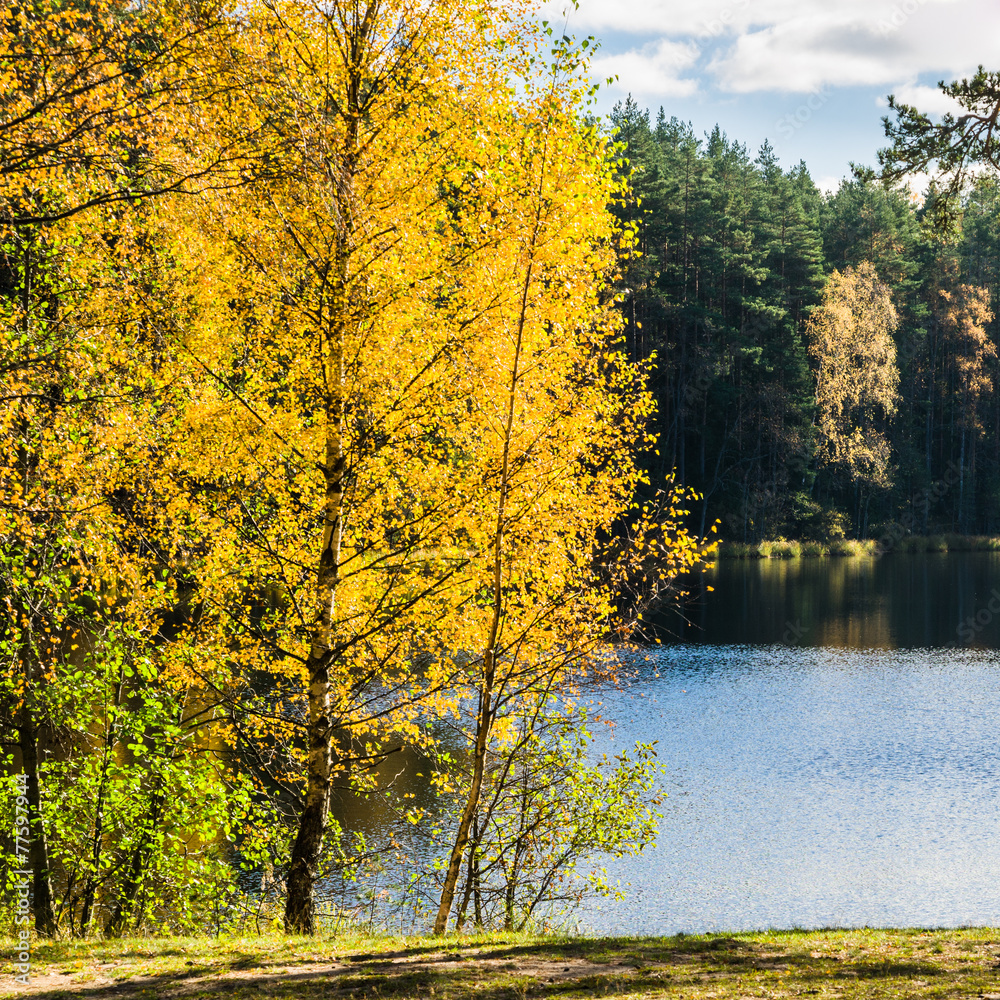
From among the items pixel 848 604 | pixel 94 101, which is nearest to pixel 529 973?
pixel 94 101

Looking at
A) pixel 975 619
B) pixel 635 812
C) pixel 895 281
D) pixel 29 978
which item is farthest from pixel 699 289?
pixel 29 978

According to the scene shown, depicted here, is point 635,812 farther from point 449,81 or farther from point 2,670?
point 449,81

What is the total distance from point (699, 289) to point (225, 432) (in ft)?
178

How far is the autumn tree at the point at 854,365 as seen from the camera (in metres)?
55.1

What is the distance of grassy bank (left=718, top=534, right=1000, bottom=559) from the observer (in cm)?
5566

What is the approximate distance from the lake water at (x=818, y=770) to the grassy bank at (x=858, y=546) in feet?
58.5

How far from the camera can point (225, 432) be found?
8.30 meters

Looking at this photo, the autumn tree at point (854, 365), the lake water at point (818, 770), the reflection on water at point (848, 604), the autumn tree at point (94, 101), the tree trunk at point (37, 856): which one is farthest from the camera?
the autumn tree at point (854, 365)

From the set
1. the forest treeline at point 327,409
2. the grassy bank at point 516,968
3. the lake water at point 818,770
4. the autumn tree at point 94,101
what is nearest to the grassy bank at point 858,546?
the lake water at point 818,770

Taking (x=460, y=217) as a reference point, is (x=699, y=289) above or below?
above

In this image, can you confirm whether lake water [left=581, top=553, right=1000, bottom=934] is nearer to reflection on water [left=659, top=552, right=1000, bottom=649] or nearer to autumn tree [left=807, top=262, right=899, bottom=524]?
reflection on water [left=659, top=552, right=1000, bottom=649]

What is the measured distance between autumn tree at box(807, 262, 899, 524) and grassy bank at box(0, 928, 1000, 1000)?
50272mm

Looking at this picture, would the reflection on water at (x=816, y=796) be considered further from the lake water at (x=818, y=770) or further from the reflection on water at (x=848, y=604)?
the reflection on water at (x=848, y=604)

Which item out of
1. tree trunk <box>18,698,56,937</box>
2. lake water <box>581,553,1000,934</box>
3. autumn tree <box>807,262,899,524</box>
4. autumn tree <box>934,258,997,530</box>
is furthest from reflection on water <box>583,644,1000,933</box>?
autumn tree <box>934,258,997,530</box>
